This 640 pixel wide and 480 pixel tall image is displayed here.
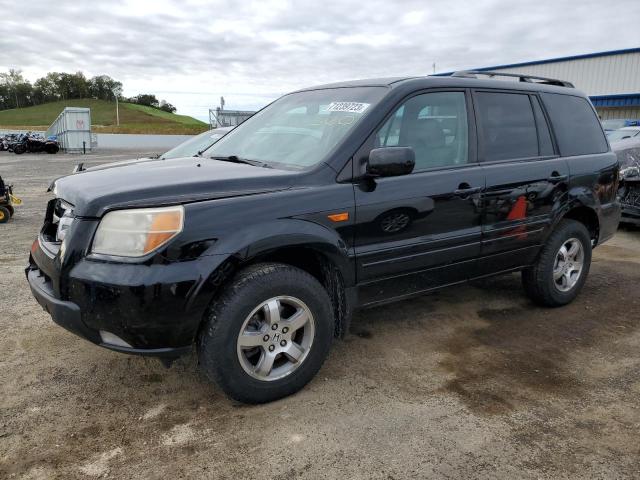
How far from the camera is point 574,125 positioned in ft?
14.8

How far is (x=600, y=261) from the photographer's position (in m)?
6.22

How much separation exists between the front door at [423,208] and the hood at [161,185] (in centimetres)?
62

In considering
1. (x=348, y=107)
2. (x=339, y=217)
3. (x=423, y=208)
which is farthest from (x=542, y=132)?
(x=339, y=217)

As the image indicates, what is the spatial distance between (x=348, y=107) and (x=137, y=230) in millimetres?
1611

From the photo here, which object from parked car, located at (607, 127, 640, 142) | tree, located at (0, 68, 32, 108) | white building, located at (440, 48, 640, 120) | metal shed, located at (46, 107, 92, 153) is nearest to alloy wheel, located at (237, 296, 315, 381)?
parked car, located at (607, 127, 640, 142)

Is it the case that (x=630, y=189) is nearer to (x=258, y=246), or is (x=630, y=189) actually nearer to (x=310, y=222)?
(x=310, y=222)

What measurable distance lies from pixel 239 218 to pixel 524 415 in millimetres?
1874

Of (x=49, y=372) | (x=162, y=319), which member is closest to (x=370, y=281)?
(x=162, y=319)

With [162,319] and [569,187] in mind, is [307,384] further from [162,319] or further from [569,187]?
[569,187]

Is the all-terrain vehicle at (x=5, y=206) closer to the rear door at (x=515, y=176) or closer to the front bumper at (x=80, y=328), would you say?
the front bumper at (x=80, y=328)

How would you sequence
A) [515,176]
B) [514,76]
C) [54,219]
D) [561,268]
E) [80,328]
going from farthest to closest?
[561,268], [514,76], [515,176], [54,219], [80,328]

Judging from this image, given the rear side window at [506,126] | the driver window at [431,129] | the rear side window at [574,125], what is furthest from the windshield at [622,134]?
the driver window at [431,129]

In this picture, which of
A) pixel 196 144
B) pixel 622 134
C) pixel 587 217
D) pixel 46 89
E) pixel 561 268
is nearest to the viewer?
pixel 561 268

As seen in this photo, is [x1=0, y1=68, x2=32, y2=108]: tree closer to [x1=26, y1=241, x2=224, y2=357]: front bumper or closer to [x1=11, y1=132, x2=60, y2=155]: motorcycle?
[x1=11, y1=132, x2=60, y2=155]: motorcycle
